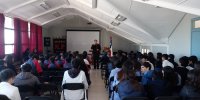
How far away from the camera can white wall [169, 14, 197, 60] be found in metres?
7.15

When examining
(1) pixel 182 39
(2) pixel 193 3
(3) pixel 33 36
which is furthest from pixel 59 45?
(2) pixel 193 3

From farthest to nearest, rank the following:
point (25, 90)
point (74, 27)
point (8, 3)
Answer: point (74, 27) → point (8, 3) → point (25, 90)

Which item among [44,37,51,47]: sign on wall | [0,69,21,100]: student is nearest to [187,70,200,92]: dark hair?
[0,69,21,100]: student

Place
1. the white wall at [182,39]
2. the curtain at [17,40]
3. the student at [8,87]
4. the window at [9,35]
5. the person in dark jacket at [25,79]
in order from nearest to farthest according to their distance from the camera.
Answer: the student at [8,87], the person in dark jacket at [25,79], the white wall at [182,39], the window at [9,35], the curtain at [17,40]

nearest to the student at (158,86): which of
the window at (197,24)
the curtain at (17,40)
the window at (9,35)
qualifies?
the window at (197,24)

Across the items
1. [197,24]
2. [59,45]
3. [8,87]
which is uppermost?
[197,24]

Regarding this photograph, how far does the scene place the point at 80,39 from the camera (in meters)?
17.9

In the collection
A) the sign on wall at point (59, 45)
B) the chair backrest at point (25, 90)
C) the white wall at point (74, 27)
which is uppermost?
the white wall at point (74, 27)

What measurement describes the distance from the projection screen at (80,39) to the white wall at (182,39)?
32.5 ft

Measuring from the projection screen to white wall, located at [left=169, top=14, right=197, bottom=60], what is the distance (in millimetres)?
9899

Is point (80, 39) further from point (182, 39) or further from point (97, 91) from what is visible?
point (182, 39)

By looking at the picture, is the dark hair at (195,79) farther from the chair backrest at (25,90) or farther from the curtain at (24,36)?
the curtain at (24,36)

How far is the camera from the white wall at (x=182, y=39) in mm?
7154

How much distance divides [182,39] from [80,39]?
36.4ft
